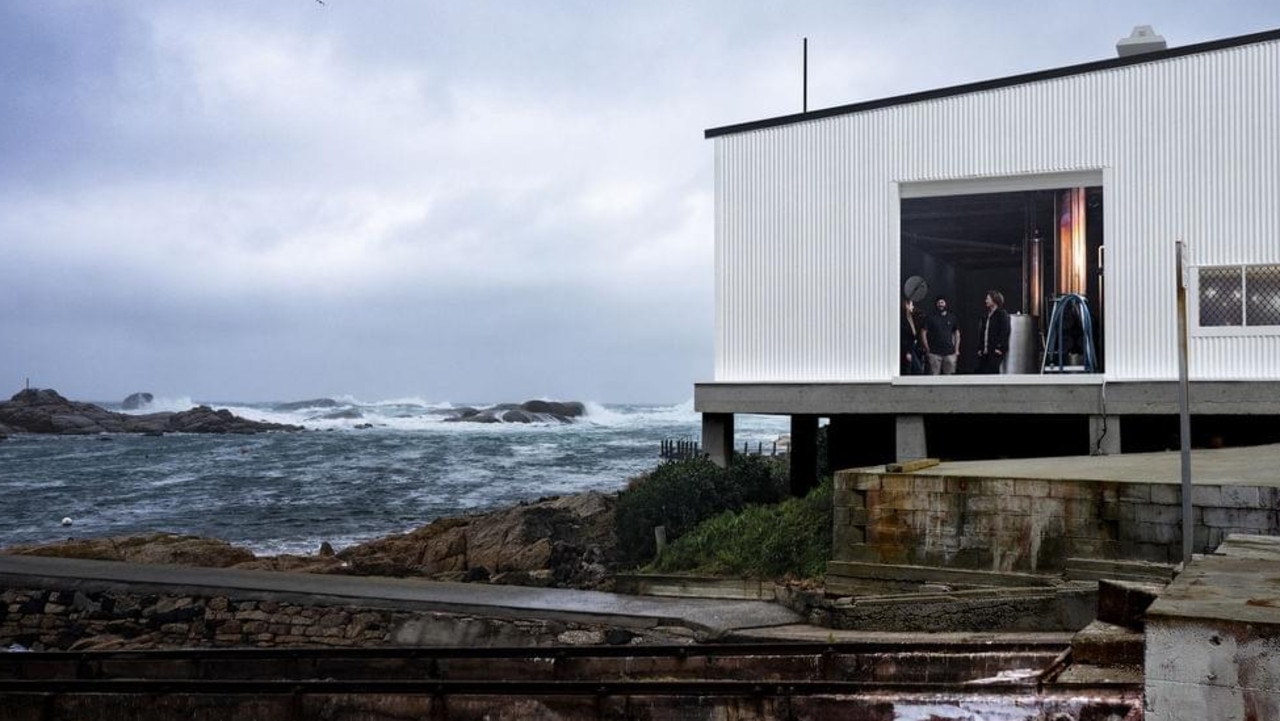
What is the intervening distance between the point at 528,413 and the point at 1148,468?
110 meters

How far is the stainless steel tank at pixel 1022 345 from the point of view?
18.5m

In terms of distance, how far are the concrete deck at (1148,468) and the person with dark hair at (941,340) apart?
12.1ft

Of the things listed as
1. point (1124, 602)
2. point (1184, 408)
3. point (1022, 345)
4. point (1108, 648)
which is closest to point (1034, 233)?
point (1022, 345)

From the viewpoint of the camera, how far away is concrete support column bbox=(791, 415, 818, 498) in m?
23.5

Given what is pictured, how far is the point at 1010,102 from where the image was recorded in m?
17.3

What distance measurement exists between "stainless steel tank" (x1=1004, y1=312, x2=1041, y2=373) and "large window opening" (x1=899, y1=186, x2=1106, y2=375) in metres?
0.02

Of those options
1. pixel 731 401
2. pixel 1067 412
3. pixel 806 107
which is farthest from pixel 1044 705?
pixel 806 107

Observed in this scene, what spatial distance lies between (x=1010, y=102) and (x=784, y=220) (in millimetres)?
3818

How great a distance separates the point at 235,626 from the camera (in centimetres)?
1370

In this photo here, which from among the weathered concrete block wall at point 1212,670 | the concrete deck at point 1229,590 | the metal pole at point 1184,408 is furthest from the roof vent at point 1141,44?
the weathered concrete block wall at point 1212,670

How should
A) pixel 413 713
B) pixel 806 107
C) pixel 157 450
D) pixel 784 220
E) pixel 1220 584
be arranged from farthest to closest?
pixel 157 450 → pixel 806 107 → pixel 784 220 → pixel 413 713 → pixel 1220 584

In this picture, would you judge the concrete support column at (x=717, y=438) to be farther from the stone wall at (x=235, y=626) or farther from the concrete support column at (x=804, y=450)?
the stone wall at (x=235, y=626)

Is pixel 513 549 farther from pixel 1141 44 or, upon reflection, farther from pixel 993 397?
pixel 1141 44

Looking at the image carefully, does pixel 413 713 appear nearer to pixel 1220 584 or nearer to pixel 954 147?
pixel 1220 584
